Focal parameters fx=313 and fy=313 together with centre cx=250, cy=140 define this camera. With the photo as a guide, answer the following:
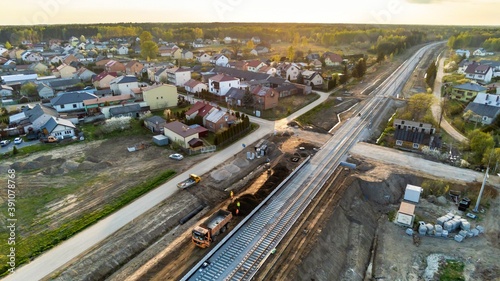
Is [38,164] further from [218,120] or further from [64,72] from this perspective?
[64,72]

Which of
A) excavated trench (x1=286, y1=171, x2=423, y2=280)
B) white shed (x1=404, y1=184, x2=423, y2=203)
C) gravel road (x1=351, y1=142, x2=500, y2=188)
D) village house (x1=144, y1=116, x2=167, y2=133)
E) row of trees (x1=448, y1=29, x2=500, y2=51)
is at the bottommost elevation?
excavated trench (x1=286, y1=171, x2=423, y2=280)

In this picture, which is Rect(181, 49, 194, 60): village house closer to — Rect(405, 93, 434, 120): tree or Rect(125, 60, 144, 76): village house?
Rect(125, 60, 144, 76): village house

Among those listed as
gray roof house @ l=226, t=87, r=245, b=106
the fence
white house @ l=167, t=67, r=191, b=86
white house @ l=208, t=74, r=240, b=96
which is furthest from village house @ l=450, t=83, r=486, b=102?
white house @ l=167, t=67, r=191, b=86

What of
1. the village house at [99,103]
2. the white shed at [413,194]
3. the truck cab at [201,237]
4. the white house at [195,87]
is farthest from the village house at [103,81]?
the white shed at [413,194]

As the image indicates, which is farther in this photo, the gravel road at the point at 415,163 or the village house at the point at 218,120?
the village house at the point at 218,120

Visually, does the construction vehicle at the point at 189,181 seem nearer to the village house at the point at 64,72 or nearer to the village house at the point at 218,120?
the village house at the point at 218,120
